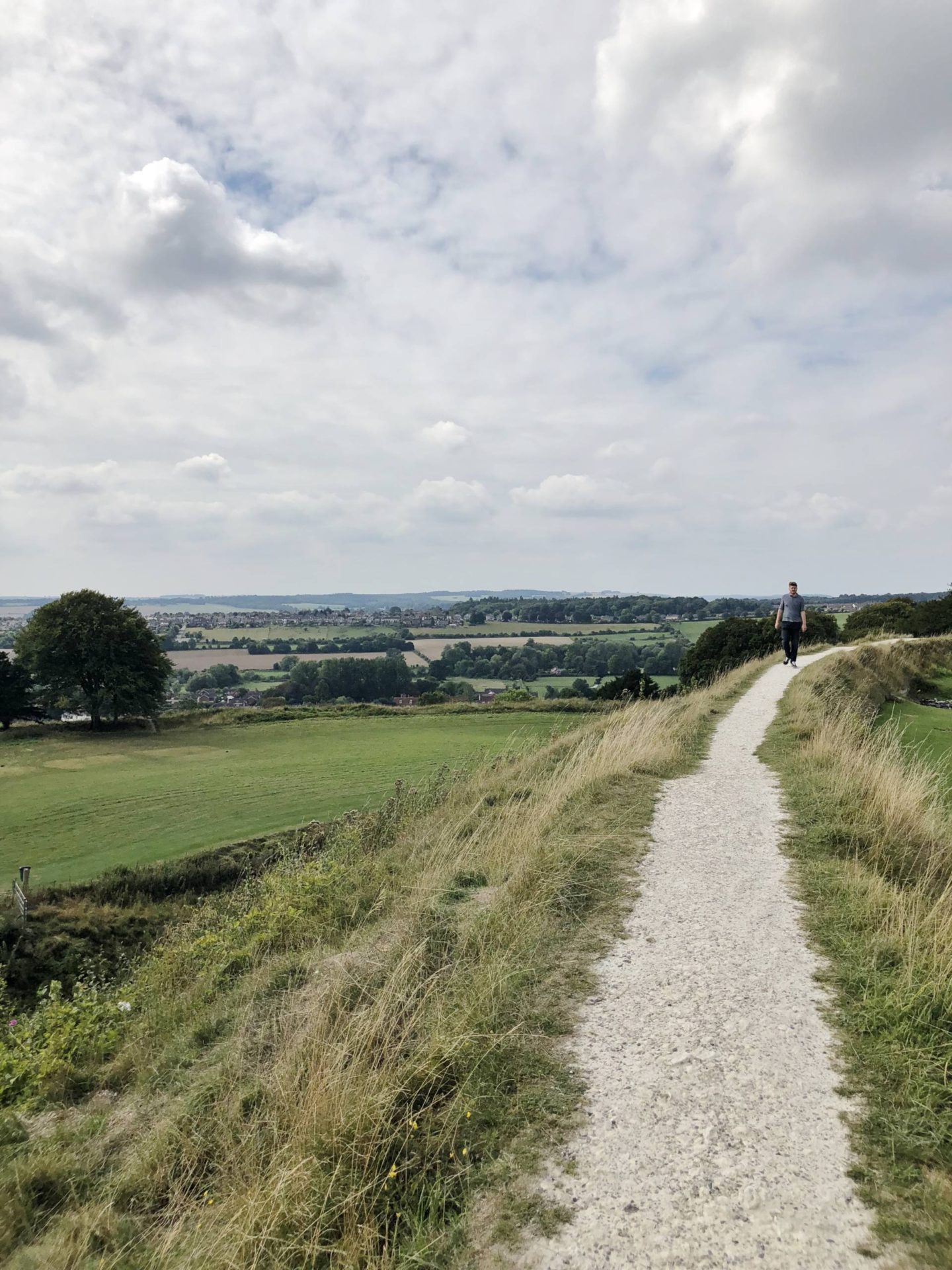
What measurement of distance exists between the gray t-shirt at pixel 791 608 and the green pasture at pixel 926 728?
341 cm

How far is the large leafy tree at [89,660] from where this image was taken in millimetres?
39719

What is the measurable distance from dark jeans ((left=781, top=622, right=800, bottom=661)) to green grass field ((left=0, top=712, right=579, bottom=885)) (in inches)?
364

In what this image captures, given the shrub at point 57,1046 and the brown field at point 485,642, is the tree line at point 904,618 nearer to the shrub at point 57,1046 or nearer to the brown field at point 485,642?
the brown field at point 485,642

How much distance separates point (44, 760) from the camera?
104 ft

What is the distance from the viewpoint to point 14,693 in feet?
131

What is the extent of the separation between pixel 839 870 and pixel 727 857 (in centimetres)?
104

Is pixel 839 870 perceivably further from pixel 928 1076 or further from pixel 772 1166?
pixel 772 1166

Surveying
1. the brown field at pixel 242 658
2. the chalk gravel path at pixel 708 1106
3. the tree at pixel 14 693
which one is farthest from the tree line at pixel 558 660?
the chalk gravel path at pixel 708 1106

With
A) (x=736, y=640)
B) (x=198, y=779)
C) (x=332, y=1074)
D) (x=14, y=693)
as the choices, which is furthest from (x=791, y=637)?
(x=14, y=693)

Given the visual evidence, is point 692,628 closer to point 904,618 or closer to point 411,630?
point 904,618

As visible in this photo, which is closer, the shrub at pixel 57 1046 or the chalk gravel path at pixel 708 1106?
the chalk gravel path at pixel 708 1106

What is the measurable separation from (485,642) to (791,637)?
85685mm

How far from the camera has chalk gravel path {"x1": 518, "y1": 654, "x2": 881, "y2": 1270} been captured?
9.03 ft

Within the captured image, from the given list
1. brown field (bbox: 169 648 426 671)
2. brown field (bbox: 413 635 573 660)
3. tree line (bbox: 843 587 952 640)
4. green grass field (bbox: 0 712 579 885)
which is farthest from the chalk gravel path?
brown field (bbox: 413 635 573 660)
